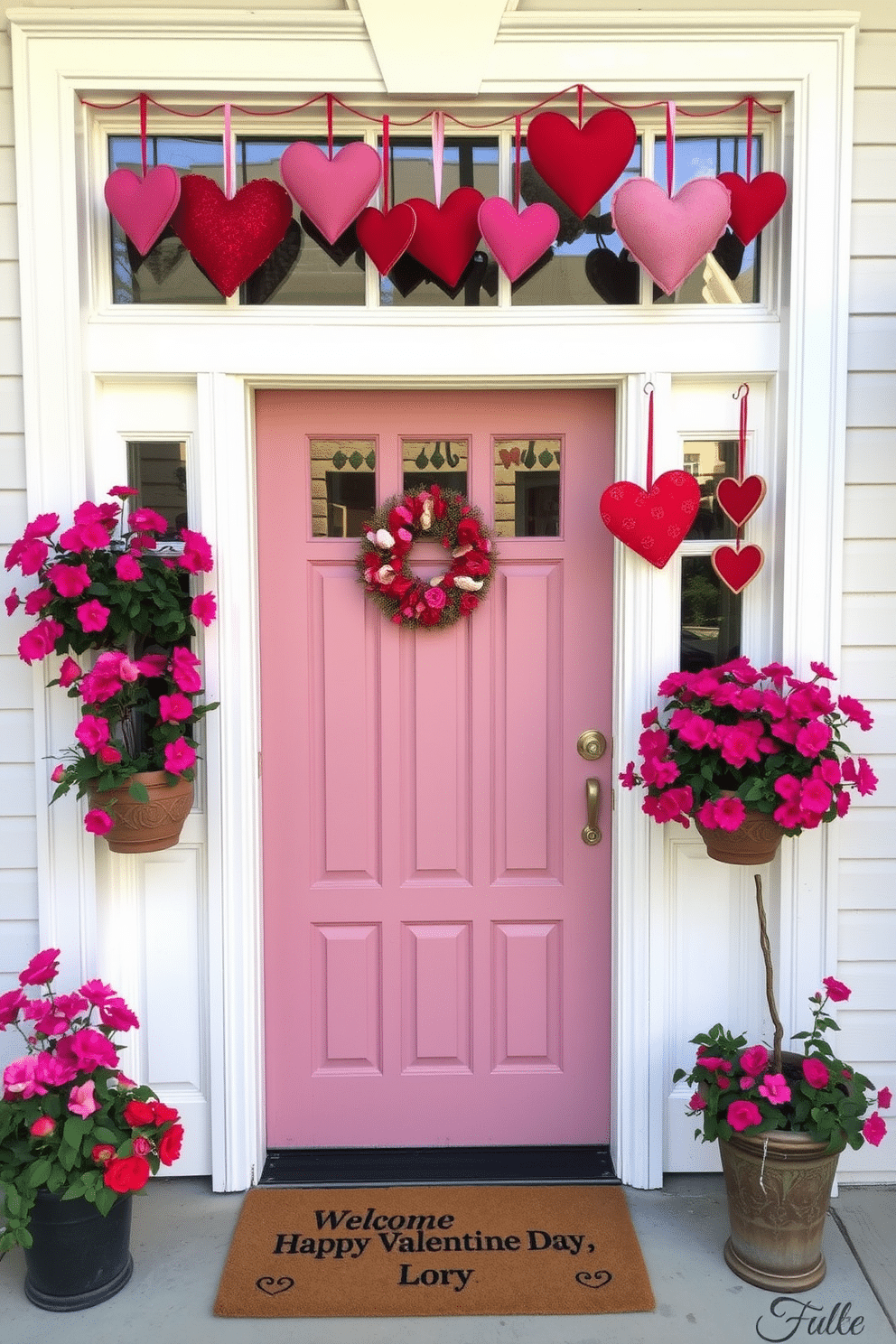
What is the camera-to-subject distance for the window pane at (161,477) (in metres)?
2.64

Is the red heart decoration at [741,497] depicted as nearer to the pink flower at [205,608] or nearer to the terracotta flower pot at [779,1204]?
the pink flower at [205,608]

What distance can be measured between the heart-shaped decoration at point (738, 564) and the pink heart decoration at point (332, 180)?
4.01 feet

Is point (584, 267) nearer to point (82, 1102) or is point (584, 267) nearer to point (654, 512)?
point (654, 512)

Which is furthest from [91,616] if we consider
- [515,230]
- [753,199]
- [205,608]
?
[753,199]

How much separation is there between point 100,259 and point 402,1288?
100 inches

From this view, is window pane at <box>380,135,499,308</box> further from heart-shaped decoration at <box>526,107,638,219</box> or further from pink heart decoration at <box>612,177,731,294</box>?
pink heart decoration at <box>612,177,731,294</box>

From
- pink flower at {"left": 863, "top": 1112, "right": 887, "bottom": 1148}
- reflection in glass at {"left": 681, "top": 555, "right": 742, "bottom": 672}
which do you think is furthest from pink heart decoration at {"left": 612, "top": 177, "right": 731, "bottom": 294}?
pink flower at {"left": 863, "top": 1112, "right": 887, "bottom": 1148}

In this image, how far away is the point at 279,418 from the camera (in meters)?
2.72

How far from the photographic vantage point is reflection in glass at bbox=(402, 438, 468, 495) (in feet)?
8.98

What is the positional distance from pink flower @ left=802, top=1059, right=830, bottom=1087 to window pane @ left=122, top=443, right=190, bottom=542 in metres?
1.97

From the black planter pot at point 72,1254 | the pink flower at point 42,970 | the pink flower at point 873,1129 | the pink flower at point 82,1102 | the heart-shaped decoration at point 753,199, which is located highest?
the heart-shaped decoration at point 753,199

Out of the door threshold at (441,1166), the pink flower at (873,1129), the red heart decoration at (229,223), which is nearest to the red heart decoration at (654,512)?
the red heart decoration at (229,223)

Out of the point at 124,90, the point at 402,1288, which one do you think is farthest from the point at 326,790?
the point at 124,90

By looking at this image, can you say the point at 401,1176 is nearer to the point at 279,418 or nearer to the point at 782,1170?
the point at 782,1170
